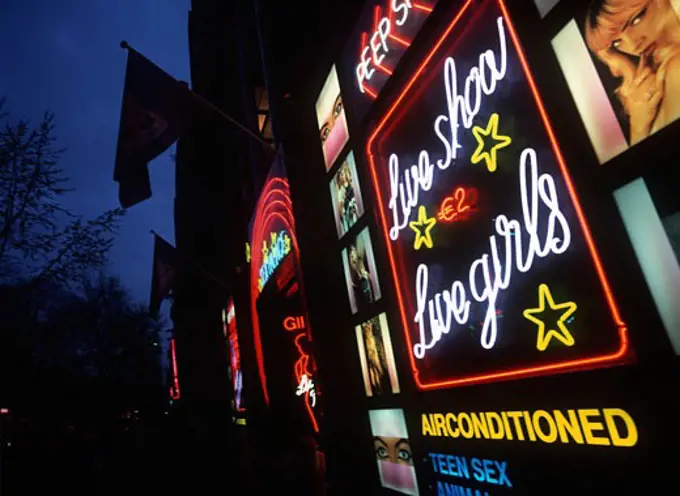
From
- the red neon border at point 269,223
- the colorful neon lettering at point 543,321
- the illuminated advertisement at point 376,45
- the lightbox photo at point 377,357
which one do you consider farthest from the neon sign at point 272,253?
the colorful neon lettering at point 543,321

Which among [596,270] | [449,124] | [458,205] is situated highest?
[449,124]

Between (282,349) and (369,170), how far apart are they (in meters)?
5.51

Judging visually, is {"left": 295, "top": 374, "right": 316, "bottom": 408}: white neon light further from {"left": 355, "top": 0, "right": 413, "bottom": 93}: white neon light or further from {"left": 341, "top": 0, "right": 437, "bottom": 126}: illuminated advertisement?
{"left": 355, "top": 0, "right": 413, "bottom": 93}: white neon light

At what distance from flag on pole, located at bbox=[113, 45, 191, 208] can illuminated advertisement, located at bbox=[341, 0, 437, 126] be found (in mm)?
2522

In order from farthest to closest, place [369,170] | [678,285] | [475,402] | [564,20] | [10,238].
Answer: [10,238] < [369,170] < [475,402] < [564,20] < [678,285]

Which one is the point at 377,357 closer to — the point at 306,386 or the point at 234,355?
the point at 306,386

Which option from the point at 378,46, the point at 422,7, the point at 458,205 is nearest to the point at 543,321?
the point at 458,205

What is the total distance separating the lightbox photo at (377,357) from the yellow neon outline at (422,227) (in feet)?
3.21

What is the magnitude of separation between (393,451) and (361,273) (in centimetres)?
176

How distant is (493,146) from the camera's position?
2.88 metres

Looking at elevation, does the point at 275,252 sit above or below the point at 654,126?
above

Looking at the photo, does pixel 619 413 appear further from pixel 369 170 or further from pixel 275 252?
pixel 275 252

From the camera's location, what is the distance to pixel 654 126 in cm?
196

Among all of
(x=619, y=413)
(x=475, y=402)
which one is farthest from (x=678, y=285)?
(x=475, y=402)
